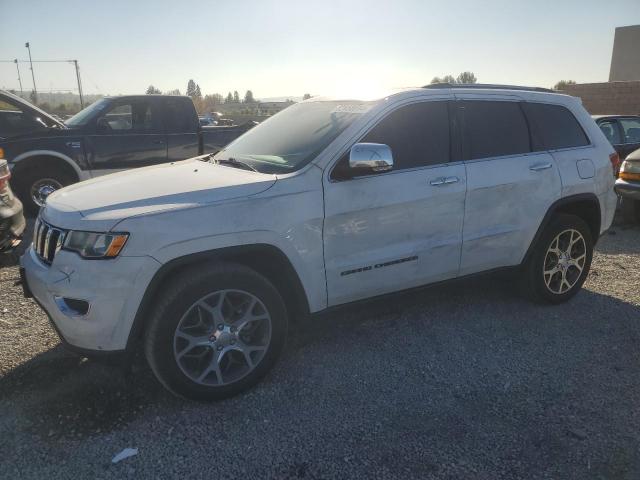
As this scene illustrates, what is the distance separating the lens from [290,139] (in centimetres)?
361

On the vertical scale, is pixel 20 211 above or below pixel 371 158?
below

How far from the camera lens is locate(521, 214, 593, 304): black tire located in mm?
4164

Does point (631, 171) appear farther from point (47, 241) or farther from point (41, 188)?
point (41, 188)

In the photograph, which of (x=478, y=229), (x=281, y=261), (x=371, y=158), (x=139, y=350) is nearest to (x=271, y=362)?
(x=281, y=261)

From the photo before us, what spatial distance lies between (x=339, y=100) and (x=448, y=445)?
8.17ft

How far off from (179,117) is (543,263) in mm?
6329

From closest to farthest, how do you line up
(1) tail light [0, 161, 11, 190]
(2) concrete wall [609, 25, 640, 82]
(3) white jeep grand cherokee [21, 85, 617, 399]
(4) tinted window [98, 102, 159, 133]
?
1. (3) white jeep grand cherokee [21, 85, 617, 399]
2. (1) tail light [0, 161, 11, 190]
3. (4) tinted window [98, 102, 159, 133]
4. (2) concrete wall [609, 25, 640, 82]

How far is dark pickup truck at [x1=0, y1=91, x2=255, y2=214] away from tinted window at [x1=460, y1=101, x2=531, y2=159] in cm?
407

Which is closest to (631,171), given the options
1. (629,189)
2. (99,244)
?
(629,189)

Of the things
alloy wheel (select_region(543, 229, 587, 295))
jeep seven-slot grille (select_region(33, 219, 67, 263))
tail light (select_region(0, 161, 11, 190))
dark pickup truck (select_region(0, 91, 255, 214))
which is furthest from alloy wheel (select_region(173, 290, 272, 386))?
dark pickup truck (select_region(0, 91, 255, 214))

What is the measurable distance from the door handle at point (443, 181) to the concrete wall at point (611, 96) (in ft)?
60.1

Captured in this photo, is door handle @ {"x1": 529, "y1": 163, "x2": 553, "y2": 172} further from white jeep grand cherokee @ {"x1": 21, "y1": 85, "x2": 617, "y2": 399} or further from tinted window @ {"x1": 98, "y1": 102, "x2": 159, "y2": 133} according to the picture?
tinted window @ {"x1": 98, "y1": 102, "x2": 159, "y2": 133}

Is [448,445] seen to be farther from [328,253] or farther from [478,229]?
[478,229]

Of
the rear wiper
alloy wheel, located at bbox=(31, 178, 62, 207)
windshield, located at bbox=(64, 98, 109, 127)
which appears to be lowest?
alloy wheel, located at bbox=(31, 178, 62, 207)
